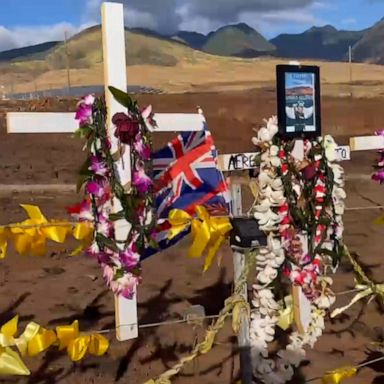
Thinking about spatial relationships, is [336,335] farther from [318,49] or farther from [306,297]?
[318,49]

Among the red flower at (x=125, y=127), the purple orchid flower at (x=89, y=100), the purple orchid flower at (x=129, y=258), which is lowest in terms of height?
the purple orchid flower at (x=129, y=258)

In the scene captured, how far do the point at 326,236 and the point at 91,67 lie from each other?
2087 inches

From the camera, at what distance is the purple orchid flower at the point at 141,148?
3.84m

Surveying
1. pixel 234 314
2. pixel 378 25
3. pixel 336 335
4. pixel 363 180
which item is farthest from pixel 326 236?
pixel 378 25

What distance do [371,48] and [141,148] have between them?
7195cm

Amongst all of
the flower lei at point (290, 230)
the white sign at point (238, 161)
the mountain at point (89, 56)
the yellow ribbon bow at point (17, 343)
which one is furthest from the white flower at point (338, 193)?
the mountain at point (89, 56)

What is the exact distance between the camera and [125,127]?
3.74 metres

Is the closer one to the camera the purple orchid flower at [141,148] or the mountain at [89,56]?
the purple orchid flower at [141,148]

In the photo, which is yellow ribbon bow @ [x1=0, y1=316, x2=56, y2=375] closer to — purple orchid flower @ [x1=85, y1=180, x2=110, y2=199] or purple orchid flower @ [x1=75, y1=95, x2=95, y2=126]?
purple orchid flower @ [x1=85, y1=180, x2=110, y2=199]

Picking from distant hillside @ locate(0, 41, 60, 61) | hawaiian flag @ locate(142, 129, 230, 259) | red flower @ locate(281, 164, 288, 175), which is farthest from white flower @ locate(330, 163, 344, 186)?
distant hillside @ locate(0, 41, 60, 61)

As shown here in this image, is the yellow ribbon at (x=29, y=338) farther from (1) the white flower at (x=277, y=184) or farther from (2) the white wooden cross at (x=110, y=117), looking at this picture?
(1) the white flower at (x=277, y=184)

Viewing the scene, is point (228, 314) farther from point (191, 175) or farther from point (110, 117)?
point (191, 175)

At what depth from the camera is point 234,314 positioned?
3.52m

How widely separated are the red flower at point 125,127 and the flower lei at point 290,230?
0.54 m
